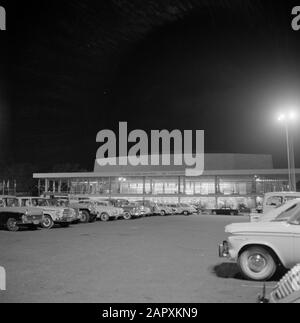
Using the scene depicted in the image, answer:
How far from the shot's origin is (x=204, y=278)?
27.6 feet

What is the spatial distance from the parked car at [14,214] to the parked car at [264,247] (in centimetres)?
1279

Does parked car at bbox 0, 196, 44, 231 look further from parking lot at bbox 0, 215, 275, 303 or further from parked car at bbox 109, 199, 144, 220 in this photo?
parked car at bbox 109, 199, 144, 220

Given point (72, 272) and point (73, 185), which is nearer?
point (72, 272)

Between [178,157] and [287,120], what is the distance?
4078 centimetres

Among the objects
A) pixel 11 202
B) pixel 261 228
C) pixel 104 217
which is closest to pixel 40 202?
pixel 11 202

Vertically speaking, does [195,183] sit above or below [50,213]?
above

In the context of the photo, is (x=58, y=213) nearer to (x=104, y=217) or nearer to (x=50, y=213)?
(x=50, y=213)

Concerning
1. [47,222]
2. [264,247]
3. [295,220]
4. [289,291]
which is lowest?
→ [47,222]

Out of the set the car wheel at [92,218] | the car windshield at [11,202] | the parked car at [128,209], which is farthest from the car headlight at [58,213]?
the parked car at [128,209]

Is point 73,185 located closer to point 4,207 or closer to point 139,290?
point 4,207

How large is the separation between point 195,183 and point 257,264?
57.1 metres

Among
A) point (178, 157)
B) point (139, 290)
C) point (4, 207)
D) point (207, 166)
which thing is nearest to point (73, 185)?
point (178, 157)

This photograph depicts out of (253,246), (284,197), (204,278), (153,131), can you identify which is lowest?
(204,278)

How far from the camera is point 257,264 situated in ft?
27.4
